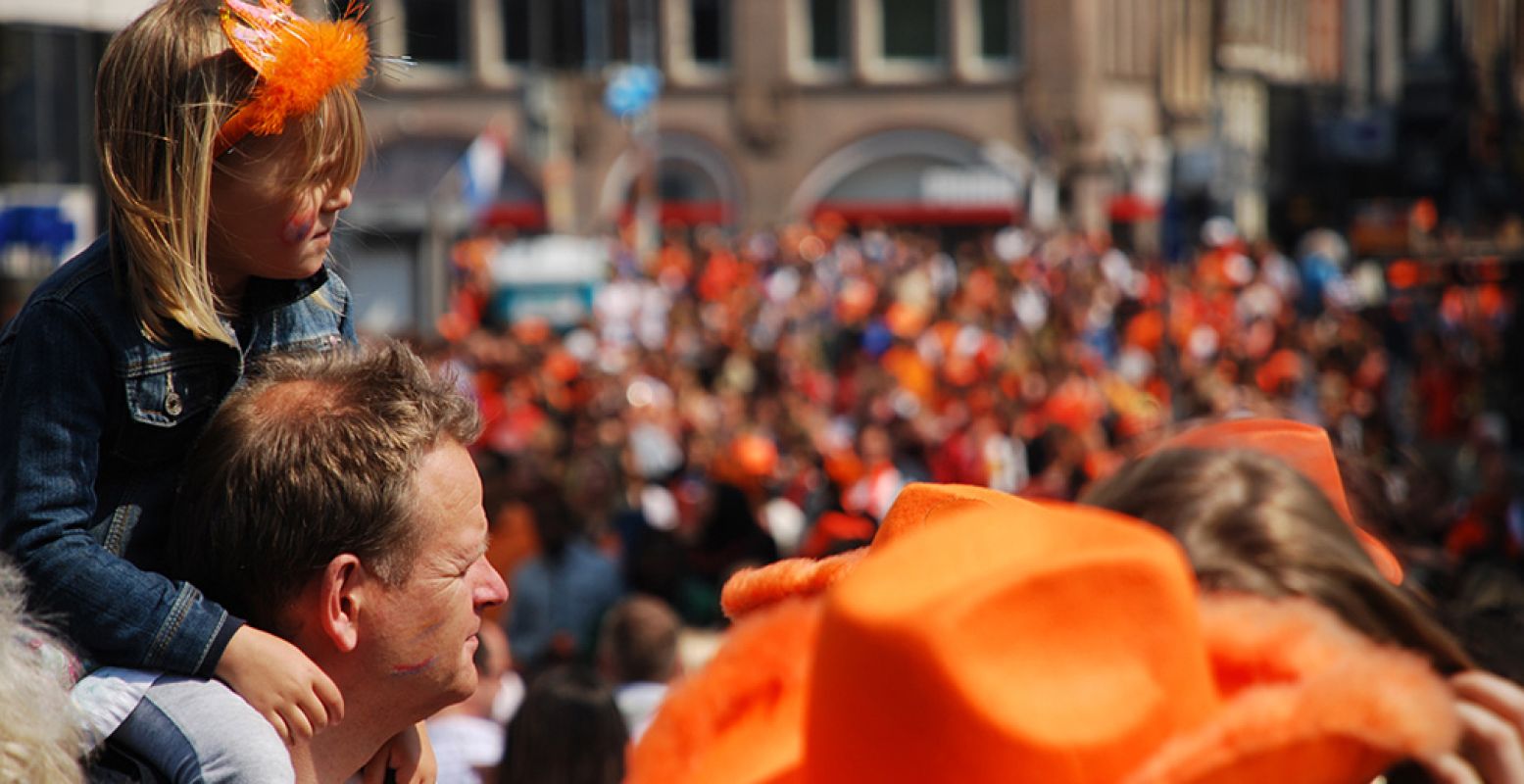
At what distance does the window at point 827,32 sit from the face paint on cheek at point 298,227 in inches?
1662

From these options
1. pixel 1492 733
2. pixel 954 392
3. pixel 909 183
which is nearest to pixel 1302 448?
pixel 1492 733

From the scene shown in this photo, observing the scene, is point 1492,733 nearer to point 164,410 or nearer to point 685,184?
point 164,410

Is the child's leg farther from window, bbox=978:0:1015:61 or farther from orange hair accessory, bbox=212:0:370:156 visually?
window, bbox=978:0:1015:61

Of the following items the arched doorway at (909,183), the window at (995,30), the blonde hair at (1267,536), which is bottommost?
the arched doorway at (909,183)

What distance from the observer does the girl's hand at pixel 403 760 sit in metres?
2.00

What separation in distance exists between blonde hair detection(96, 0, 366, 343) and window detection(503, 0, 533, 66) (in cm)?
4269

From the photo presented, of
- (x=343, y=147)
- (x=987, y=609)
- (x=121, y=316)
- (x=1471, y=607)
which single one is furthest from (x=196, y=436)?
(x=1471, y=607)

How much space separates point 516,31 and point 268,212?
43003 millimetres

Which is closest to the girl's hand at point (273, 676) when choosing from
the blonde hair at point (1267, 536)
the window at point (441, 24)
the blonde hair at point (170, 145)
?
the blonde hair at point (170, 145)

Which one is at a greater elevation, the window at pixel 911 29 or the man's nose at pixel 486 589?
the window at pixel 911 29

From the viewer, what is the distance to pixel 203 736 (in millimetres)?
1758

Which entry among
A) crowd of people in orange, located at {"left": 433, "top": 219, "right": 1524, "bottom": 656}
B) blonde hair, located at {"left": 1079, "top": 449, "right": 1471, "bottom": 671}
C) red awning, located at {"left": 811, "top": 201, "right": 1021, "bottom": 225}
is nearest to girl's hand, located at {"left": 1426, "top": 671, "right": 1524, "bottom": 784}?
blonde hair, located at {"left": 1079, "top": 449, "right": 1471, "bottom": 671}

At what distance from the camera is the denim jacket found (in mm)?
1792

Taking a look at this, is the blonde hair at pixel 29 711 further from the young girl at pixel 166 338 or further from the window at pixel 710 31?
the window at pixel 710 31
